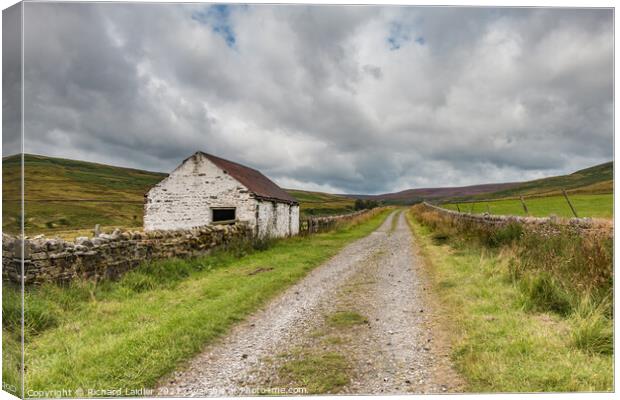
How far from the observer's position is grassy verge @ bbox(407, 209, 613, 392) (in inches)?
131

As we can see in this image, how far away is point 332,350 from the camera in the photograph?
163 inches

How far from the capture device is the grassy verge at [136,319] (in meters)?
3.66

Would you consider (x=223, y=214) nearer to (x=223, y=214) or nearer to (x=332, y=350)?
(x=223, y=214)

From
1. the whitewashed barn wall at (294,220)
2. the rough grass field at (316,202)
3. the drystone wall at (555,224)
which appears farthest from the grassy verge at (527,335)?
the whitewashed barn wall at (294,220)

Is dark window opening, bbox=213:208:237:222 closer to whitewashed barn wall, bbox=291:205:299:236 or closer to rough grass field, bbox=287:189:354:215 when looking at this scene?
rough grass field, bbox=287:189:354:215

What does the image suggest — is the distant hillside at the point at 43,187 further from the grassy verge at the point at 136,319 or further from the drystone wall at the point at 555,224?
the drystone wall at the point at 555,224

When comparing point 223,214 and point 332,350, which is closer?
point 332,350

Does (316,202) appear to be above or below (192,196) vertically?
below

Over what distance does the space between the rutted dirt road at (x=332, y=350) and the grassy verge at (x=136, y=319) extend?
1.12 ft

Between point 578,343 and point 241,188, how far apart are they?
1369 centimetres

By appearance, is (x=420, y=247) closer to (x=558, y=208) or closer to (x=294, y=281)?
(x=558, y=208)

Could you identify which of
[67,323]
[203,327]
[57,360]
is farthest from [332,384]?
[67,323]

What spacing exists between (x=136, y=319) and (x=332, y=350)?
Answer: 314cm

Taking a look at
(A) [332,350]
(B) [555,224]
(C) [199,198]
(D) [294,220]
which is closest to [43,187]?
(A) [332,350]
